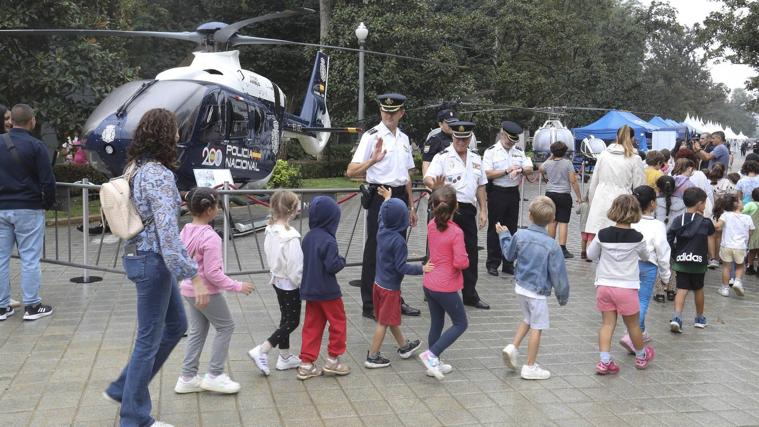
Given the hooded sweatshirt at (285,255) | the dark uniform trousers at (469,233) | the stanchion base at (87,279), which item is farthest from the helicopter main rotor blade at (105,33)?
the hooded sweatshirt at (285,255)

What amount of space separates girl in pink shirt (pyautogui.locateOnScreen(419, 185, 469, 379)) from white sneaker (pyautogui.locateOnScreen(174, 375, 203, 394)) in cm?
162

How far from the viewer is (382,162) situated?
628cm

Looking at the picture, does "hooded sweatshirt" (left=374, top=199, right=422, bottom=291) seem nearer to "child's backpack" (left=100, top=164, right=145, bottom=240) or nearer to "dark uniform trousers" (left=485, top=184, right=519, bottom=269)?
"child's backpack" (left=100, top=164, right=145, bottom=240)

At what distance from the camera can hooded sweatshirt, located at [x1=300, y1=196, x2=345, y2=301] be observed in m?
4.66

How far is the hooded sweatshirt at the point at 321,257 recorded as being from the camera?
4664 mm

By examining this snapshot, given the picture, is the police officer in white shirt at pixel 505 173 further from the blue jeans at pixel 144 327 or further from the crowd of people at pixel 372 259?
the blue jeans at pixel 144 327

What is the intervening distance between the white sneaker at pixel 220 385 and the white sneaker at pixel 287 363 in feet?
1.72

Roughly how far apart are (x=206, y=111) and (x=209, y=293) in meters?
7.77

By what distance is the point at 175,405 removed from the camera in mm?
4328

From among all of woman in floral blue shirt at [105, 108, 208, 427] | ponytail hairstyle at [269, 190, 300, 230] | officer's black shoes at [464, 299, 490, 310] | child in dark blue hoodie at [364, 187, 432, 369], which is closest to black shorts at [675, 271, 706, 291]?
officer's black shoes at [464, 299, 490, 310]

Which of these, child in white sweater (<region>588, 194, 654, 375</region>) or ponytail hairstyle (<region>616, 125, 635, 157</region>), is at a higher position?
ponytail hairstyle (<region>616, 125, 635, 157</region>)

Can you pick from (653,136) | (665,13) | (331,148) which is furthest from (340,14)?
(665,13)

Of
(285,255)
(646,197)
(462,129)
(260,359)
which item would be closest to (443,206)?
(285,255)

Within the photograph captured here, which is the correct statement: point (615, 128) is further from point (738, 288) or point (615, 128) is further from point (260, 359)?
point (260, 359)
